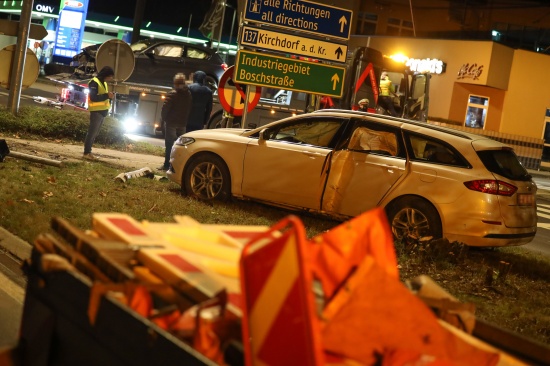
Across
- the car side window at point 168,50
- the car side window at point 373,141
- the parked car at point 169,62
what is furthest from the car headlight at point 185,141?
the car side window at point 168,50

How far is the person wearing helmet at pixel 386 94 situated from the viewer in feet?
73.7

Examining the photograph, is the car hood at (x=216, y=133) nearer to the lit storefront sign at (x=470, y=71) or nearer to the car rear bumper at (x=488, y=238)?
the car rear bumper at (x=488, y=238)

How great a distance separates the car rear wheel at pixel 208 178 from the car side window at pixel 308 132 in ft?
2.89

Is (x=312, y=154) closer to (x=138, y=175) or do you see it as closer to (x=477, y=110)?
(x=138, y=175)

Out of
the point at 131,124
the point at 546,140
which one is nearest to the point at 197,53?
the point at 131,124

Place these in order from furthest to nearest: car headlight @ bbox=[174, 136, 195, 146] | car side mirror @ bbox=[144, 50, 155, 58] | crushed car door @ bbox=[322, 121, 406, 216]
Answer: car side mirror @ bbox=[144, 50, 155, 58], car headlight @ bbox=[174, 136, 195, 146], crushed car door @ bbox=[322, 121, 406, 216]

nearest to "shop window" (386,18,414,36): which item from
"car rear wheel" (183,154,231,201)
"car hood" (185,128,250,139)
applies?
"car hood" (185,128,250,139)

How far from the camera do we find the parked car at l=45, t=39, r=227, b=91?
24.1 m

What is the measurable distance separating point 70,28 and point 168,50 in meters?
18.3

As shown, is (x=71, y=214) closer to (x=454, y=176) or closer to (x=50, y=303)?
(x=454, y=176)

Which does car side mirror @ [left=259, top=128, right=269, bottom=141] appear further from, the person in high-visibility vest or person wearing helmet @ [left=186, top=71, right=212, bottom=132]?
person wearing helmet @ [left=186, top=71, right=212, bottom=132]

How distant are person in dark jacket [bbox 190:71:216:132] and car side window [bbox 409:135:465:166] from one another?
6.52 meters

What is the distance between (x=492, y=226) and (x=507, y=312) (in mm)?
2368

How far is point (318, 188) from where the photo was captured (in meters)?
11.0
